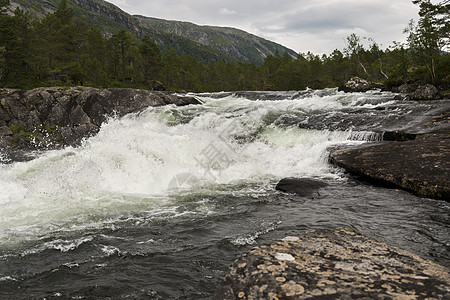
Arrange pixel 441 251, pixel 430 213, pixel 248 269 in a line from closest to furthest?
pixel 248 269 < pixel 441 251 < pixel 430 213

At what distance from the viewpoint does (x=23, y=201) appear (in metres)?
7.96

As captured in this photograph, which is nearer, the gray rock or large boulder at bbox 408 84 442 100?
large boulder at bbox 408 84 442 100

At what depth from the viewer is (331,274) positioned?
9.13ft

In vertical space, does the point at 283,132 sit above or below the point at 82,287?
above

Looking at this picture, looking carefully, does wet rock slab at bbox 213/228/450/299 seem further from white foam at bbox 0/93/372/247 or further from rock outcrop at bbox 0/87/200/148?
rock outcrop at bbox 0/87/200/148

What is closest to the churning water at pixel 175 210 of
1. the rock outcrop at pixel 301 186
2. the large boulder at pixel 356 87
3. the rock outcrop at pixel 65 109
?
the rock outcrop at pixel 301 186

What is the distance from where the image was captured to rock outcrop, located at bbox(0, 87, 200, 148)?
25594mm

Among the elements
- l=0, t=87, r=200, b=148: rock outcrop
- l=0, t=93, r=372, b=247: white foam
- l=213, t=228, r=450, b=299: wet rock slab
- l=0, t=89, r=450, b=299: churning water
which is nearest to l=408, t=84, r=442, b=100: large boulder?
l=0, t=89, r=450, b=299: churning water

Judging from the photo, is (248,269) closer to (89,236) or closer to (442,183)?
(89,236)

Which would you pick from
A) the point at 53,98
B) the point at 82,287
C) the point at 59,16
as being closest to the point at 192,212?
the point at 82,287

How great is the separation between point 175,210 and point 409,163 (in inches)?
276

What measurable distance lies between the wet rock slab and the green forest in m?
38.0

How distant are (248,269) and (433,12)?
43.0 meters

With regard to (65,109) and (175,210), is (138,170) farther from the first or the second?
(65,109)
